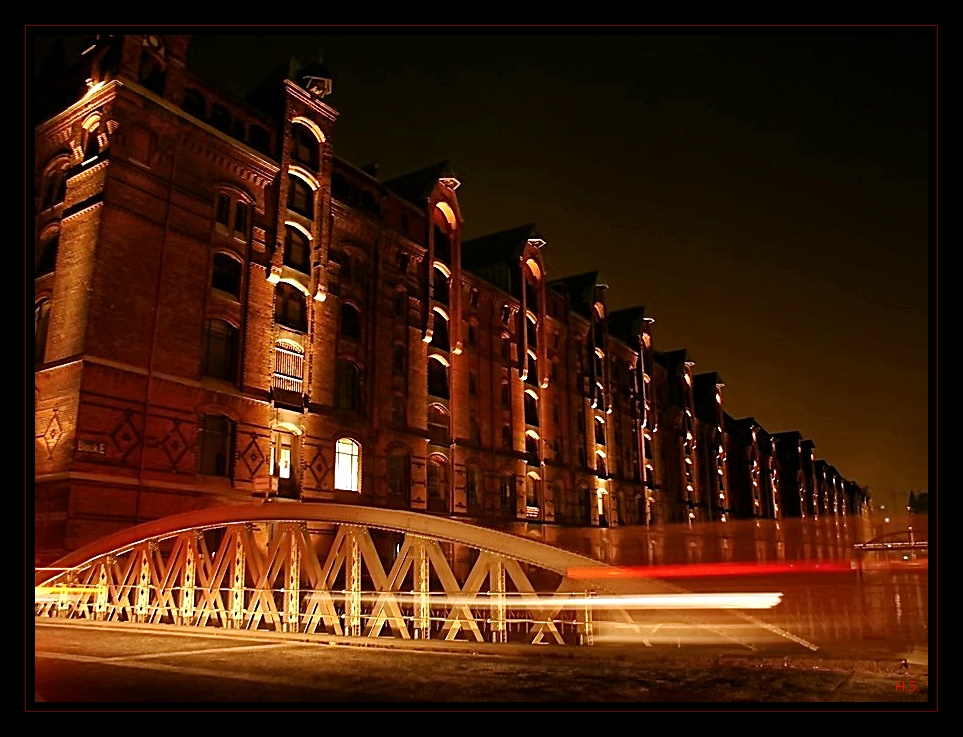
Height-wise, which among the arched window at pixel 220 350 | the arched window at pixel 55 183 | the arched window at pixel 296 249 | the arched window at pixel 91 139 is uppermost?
the arched window at pixel 91 139

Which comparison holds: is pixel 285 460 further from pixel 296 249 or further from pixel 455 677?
pixel 455 677

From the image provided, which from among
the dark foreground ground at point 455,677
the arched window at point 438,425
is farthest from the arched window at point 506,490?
the dark foreground ground at point 455,677

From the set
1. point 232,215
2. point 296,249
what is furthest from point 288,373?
point 232,215

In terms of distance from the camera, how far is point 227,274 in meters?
23.4

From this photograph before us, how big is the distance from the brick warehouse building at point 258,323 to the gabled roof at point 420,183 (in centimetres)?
12

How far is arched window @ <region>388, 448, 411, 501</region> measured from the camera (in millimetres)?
28609

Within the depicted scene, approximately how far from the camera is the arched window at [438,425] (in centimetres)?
3130

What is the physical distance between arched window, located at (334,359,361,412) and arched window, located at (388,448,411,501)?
2450 millimetres

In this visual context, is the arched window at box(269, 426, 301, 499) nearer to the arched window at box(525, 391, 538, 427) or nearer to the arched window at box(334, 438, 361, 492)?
the arched window at box(334, 438, 361, 492)

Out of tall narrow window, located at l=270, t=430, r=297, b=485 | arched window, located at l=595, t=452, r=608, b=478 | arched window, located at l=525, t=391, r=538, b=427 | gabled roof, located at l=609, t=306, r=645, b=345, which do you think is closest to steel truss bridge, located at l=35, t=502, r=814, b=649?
tall narrow window, located at l=270, t=430, r=297, b=485

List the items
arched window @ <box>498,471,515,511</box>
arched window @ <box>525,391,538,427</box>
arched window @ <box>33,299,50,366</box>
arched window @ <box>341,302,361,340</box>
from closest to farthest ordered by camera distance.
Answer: arched window @ <box>33,299,50,366</box> < arched window @ <box>341,302,361,340</box> < arched window @ <box>498,471,515,511</box> < arched window @ <box>525,391,538,427</box>

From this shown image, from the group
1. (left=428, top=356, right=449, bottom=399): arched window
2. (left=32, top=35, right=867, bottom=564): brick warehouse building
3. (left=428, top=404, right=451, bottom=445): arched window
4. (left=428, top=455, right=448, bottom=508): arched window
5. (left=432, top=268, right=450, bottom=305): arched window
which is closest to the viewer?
(left=32, top=35, right=867, bottom=564): brick warehouse building

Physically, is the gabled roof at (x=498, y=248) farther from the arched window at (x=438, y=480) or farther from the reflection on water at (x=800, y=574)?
the reflection on water at (x=800, y=574)
